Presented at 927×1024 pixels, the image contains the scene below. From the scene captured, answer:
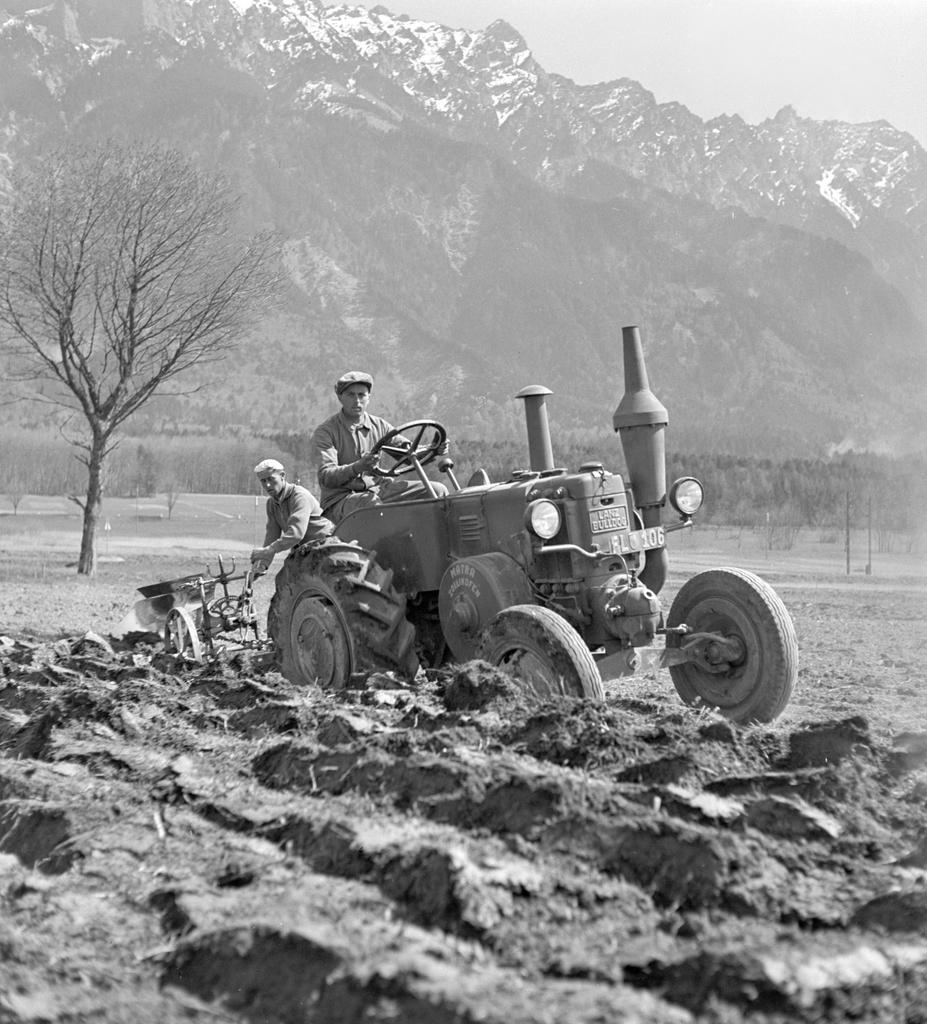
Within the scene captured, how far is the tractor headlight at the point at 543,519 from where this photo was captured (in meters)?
6.87

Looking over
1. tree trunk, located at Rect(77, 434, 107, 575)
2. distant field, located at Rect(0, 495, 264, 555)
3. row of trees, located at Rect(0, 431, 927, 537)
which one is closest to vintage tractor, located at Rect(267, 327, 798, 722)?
tree trunk, located at Rect(77, 434, 107, 575)

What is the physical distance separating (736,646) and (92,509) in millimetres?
18620

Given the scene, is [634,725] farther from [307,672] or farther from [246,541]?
[246,541]

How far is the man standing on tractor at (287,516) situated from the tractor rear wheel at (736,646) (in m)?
2.45

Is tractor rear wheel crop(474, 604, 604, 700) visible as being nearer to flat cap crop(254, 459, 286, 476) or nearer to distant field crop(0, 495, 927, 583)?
flat cap crop(254, 459, 286, 476)

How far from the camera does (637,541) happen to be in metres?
7.28

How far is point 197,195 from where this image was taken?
23891 millimetres

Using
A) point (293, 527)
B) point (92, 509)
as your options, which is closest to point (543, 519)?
point (293, 527)

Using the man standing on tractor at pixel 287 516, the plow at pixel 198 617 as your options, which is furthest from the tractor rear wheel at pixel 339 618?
the plow at pixel 198 617

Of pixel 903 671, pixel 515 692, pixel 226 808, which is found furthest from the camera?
pixel 903 671

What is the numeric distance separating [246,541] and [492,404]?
133 meters

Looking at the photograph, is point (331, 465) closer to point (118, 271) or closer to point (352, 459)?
point (352, 459)

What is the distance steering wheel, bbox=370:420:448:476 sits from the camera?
8.07 m

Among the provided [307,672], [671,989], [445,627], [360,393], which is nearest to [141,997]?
[671,989]
